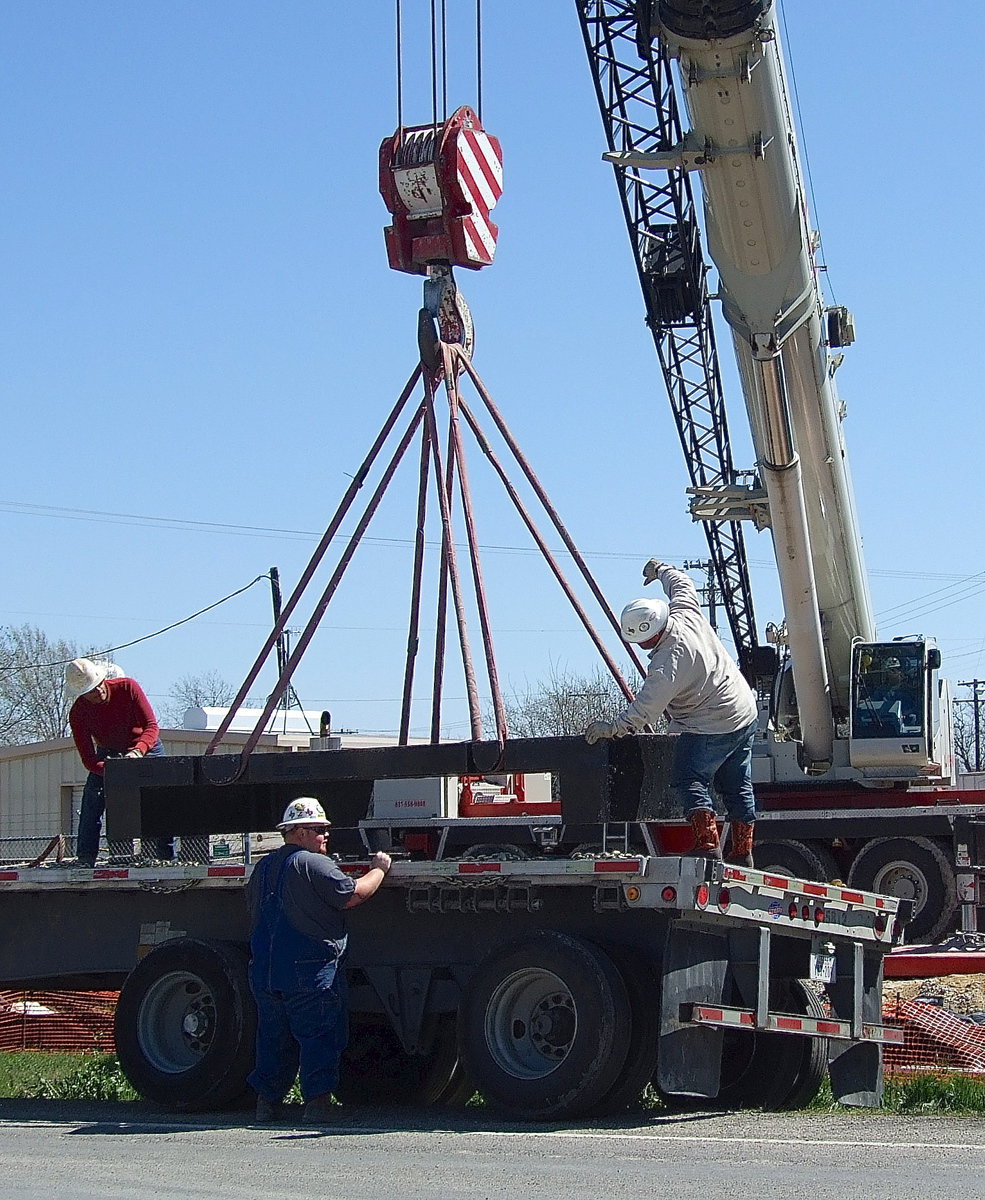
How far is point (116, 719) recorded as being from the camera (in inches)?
425

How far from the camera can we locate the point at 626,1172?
645 centimetres

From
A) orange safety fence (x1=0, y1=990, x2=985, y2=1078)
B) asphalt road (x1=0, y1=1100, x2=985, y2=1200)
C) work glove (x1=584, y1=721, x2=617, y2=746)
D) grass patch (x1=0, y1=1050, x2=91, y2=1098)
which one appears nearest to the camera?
asphalt road (x1=0, y1=1100, x2=985, y2=1200)

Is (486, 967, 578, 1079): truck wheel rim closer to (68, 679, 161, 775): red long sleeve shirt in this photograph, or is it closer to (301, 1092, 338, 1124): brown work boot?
(301, 1092, 338, 1124): brown work boot

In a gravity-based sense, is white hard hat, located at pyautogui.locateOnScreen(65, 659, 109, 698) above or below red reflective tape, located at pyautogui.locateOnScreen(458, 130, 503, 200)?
below

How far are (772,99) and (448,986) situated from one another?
8.49 m

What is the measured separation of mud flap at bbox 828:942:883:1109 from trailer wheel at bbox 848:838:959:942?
10657 mm

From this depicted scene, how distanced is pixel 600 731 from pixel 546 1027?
1553 millimetres

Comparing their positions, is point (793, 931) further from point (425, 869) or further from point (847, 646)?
point (847, 646)

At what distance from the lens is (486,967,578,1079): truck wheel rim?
8.06 metres

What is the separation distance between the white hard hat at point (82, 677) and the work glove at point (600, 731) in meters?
3.52

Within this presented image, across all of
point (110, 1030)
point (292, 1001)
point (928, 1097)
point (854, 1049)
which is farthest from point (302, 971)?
point (110, 1030)

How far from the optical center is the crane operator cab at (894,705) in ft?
63.3

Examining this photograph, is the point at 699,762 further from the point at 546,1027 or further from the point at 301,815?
the point at 301,815

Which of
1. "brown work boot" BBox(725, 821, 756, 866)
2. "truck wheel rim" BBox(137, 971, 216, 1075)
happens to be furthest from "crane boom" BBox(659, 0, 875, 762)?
"truck wheel rim" BBox(137, 971, 216, 1075)
